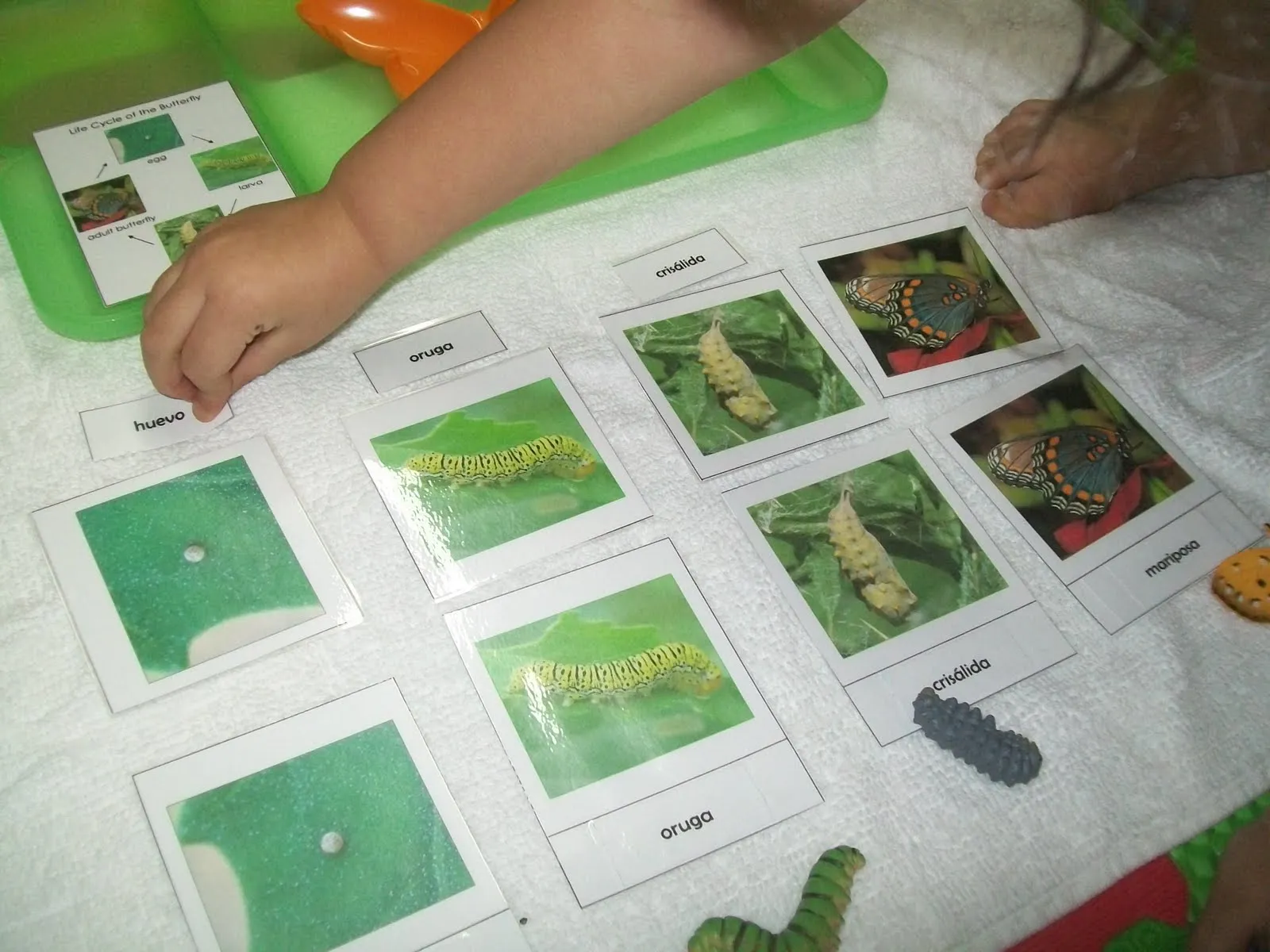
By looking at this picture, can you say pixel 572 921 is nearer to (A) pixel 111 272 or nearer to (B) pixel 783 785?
(B) pixel 783 785

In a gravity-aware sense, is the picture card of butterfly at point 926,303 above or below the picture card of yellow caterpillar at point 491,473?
below

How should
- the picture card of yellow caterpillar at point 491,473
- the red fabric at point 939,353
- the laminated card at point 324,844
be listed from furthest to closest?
the red fabric at point 939,353 → the picture card of yellow caterpillar at point 491,473 → the laminated card at point 324,844

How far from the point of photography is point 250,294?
0.55 metres

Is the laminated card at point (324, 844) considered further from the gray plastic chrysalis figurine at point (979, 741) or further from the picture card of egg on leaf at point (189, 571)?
the gray plastic chrysalis figurine at point (979, 741)

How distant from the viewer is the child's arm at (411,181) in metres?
0.56

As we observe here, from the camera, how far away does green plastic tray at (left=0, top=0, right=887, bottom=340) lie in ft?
2.31

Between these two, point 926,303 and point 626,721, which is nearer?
point 626,721

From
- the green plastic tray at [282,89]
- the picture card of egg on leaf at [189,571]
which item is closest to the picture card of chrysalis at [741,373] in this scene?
the green plastic tray at [282,89]

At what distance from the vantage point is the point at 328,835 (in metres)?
0.48

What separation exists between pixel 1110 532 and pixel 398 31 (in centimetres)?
56

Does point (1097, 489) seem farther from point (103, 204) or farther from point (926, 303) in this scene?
point (103, 204)

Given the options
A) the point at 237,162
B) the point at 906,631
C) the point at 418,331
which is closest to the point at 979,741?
the point at 906,631

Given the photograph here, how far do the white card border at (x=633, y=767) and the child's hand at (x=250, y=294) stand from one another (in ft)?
0.60

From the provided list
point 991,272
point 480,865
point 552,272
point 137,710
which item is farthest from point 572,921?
point 991,272
